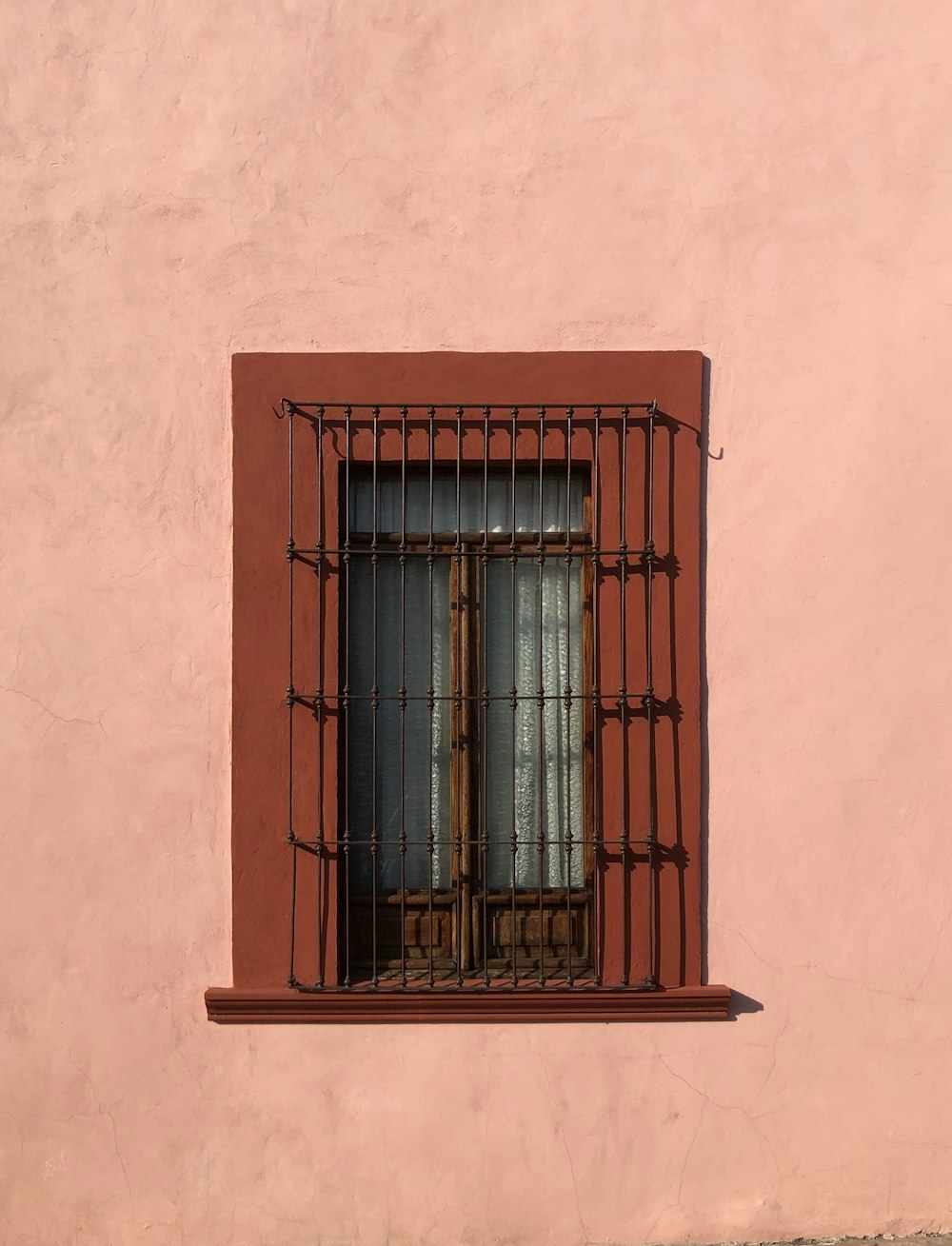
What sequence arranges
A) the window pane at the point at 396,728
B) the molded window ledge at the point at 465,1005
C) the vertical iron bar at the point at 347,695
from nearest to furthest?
the molded window ledge at the point at 465,1005 < the vertical iron bar at the point at 347,695 < the window pane at the point at 396,728

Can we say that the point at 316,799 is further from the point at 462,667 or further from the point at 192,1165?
the point at 192,1165

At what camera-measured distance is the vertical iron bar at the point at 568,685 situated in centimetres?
424

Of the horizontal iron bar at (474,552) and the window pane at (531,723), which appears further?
the window pane at (531,723)

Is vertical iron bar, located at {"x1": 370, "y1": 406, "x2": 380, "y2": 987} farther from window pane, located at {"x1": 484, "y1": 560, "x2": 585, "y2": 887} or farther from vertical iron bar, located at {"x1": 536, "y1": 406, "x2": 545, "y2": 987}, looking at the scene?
vertical iron bar, located at {"x1": 536, "y1": 406, "x2": 545, "y2": 987}

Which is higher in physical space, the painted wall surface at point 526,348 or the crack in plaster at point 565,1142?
the painted wall surface at point 526,348

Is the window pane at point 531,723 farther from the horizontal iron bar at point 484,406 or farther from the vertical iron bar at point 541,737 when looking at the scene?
the horizontal iron bar at point 484,406

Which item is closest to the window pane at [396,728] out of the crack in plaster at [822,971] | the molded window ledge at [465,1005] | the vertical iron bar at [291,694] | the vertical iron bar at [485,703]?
the vertical iron bar at [485,703]

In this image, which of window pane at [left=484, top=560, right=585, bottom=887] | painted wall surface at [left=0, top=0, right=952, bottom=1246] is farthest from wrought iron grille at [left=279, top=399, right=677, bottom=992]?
painted wall surface at [left=0, top=0, right=952, bottom=1246]

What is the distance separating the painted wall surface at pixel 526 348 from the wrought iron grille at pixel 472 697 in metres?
0.23

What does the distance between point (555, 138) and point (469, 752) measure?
1989 mm

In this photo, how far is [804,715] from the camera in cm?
423

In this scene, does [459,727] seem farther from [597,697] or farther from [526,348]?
[526,348]

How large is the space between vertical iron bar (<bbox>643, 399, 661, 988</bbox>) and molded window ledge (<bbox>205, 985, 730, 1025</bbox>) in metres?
0.10

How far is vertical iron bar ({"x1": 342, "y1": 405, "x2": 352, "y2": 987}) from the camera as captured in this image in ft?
14.0
